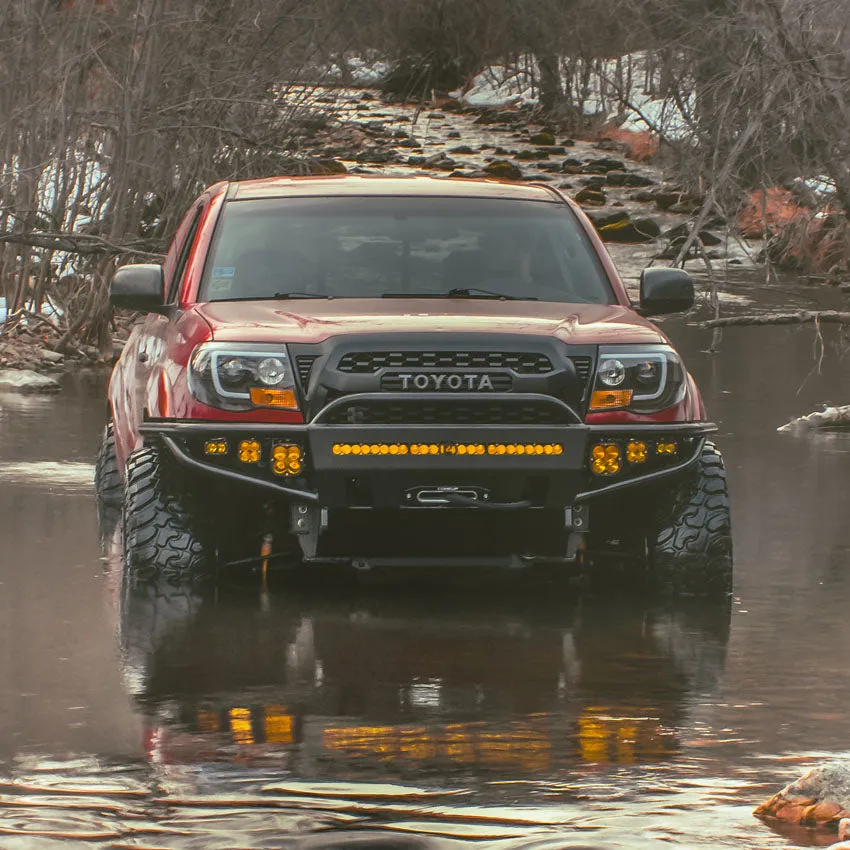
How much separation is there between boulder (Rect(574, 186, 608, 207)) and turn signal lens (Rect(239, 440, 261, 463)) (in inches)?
1479

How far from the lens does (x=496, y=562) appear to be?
8555 mm

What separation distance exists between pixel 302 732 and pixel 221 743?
0.28 metres

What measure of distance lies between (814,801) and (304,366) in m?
3.58

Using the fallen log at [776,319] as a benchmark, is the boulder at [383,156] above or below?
above

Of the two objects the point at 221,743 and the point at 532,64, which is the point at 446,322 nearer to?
the point at 221,743

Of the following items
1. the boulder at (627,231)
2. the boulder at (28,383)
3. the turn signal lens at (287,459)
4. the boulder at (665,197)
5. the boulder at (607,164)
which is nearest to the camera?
the turn signal lens at (287,459)

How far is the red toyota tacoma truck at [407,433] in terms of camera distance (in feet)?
27.3

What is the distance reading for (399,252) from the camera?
974cm

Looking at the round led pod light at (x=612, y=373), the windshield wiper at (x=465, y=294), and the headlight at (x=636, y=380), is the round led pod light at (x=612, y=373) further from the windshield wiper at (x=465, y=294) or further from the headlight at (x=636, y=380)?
the windshield wiper at (x=465, y=294)

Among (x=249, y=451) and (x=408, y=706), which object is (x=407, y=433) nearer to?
(x=249, y=451)

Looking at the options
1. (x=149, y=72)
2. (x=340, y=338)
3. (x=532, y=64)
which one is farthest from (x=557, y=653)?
(x=532, y=64)

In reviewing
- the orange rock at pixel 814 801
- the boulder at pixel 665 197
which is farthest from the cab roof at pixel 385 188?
the boulder at pixel 665 197

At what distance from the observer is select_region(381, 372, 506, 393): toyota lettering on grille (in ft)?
27.5

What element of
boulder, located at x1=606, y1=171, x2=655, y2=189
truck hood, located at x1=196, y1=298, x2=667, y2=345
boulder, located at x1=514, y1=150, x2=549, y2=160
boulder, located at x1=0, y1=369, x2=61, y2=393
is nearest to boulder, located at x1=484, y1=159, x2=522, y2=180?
boulder, located at x1=514, y1=150, x2=549, y2=160
